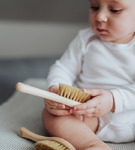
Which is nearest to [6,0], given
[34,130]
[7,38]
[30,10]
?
[30,10]

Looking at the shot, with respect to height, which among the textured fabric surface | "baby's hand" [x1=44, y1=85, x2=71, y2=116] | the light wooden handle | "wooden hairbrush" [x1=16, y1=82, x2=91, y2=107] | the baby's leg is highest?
"wooden hairbrush" [x1=16, y1=82, x2=91, y2=107]

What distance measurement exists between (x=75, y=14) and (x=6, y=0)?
0.53 meters

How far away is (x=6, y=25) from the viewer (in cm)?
185

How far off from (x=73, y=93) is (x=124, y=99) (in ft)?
0.50

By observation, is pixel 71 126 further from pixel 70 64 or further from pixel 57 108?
pixel 70 64

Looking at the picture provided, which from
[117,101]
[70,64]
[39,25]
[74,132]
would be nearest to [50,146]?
[74,132]

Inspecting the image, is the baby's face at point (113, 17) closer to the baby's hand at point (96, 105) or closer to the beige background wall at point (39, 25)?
the baby's hand at point (96, 105)

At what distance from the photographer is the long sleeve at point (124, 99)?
68 cm

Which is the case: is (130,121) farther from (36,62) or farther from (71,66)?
(36,62)

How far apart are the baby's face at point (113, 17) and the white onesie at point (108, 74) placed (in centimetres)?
6

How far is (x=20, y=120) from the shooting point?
849 mm

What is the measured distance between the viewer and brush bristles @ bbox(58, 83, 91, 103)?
24.8 inches

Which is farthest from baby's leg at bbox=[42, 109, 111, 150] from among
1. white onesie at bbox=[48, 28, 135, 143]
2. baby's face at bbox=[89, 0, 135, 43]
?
baby's face at bbox=[89, 0, 135, 43]

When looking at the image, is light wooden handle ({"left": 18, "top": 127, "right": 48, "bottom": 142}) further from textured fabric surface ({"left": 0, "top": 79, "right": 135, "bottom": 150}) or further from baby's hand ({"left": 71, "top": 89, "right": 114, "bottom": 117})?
baby's hand ({"left": 71, "top": 89, "right": 114, "bottom": 117})
